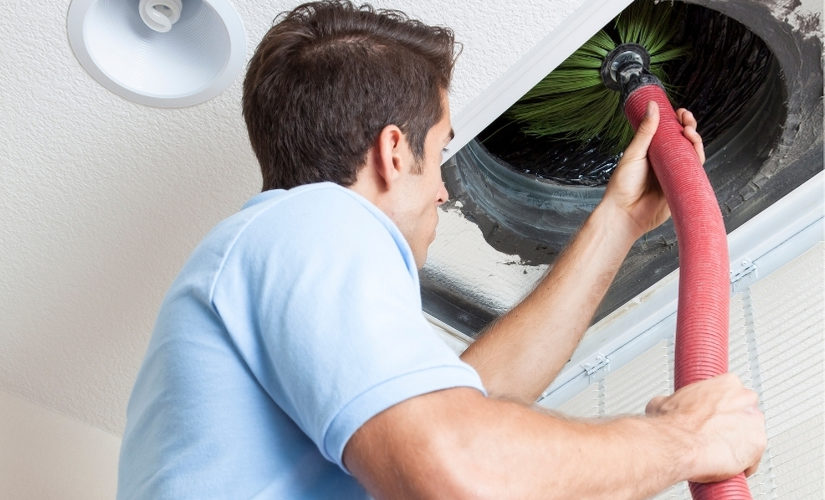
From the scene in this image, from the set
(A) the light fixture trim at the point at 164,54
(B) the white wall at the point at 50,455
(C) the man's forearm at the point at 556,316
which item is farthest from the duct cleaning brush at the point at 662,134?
(B) the white wall at the point at 50,455

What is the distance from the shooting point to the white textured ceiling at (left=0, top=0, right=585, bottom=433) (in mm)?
1445

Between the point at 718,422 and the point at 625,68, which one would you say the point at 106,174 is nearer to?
the point at 625,68

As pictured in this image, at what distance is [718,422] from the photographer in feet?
3.10

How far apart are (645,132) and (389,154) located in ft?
1.36

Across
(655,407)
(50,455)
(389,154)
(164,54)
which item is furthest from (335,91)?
(50,455)

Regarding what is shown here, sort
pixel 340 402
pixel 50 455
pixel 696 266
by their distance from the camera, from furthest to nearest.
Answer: pixel 50 455
pixel 696 266
pixel 340 402

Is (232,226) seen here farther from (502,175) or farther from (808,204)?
(808,204)

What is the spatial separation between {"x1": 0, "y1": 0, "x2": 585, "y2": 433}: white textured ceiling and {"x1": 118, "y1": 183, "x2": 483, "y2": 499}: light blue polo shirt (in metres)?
0.62

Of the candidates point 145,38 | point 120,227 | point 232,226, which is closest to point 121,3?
point 145,38

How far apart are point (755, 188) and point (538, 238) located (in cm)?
39

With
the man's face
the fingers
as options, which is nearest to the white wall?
the man's face

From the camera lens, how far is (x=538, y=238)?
178cm

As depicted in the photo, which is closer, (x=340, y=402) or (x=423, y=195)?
(x=340, y=402)

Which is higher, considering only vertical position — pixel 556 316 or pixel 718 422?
pixel 556 316
